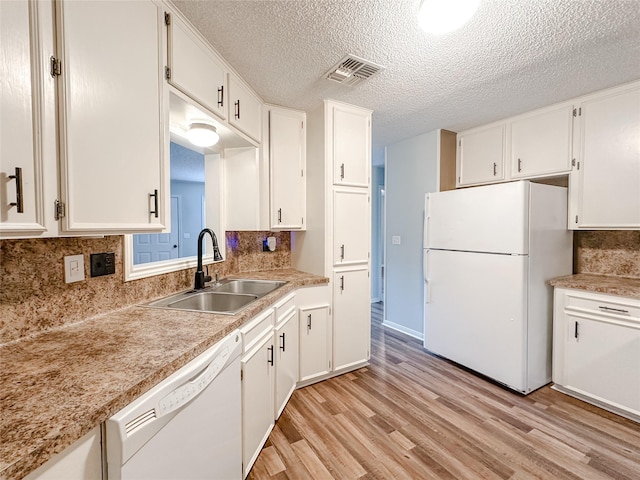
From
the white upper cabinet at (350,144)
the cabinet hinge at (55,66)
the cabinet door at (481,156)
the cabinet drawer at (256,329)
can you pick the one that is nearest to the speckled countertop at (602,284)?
the cabinet door at (481,156)

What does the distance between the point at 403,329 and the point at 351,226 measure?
5.67 ft

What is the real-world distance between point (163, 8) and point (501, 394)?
327 cm

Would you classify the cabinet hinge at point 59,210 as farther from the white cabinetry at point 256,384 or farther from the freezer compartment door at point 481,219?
the freezer compartment door at point 481,219

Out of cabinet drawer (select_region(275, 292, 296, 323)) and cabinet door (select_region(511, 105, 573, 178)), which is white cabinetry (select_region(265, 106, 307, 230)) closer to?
cabinet drawer (select_region(275, 292, 296, 323))

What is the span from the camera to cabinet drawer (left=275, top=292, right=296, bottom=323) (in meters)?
1.89

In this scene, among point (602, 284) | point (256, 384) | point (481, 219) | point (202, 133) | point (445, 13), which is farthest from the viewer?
point (481, 219)

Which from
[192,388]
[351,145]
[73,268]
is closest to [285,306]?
[192,388]

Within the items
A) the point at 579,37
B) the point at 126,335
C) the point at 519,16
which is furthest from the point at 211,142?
the point at 579,37

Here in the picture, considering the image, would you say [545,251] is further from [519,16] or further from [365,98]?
[365,98]

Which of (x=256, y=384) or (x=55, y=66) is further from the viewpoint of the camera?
(x=256, y=384)

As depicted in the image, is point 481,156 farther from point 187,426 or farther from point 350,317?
point 187,426

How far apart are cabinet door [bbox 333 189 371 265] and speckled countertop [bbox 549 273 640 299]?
154 centimetres

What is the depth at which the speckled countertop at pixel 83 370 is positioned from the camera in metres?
0.58

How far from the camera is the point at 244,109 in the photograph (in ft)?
6.88
